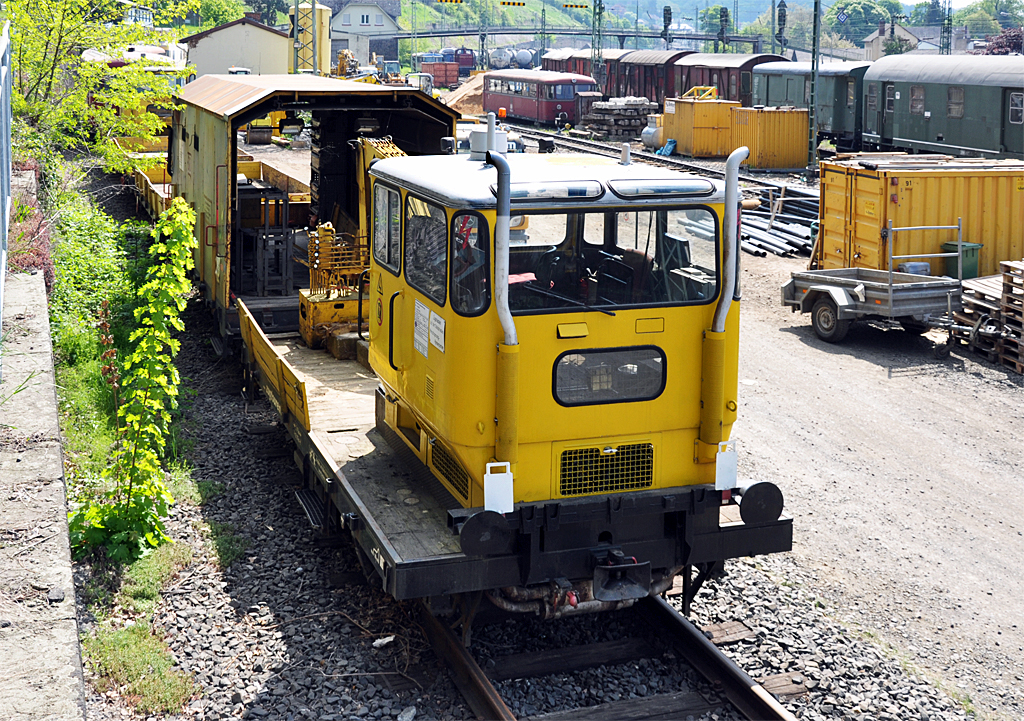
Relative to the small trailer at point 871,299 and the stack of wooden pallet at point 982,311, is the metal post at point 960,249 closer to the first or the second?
the stack of wooden pallet at point 982,311

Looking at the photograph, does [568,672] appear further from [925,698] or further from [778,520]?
[925,698]

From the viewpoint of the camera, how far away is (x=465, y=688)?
258 inches

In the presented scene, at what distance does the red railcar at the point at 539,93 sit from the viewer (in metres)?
50.0

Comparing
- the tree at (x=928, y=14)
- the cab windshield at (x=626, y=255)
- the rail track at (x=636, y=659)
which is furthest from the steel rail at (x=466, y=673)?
the tree at (x=928, y=14)

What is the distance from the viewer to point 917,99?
30891 mm

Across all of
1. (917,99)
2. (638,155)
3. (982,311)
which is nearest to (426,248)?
(982,311)

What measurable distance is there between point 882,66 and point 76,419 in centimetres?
2867

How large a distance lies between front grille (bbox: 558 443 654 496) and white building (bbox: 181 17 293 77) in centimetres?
3917

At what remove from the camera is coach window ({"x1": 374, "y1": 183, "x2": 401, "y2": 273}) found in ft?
24.9

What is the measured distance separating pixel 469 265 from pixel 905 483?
5969 millimetres

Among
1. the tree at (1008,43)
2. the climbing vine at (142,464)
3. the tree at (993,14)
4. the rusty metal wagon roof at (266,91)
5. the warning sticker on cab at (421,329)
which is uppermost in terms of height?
the tree at (993,14)

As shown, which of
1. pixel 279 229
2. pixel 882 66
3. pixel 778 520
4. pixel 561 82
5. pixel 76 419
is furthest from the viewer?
pixel 561 82

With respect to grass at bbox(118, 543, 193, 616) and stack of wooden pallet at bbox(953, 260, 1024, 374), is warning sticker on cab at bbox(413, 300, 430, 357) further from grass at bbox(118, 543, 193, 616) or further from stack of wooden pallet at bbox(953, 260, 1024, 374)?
stack of wooden pallet at bbox(953, 260, 1024, 374)

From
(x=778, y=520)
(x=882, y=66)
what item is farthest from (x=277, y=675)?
(x=882, y=66)
